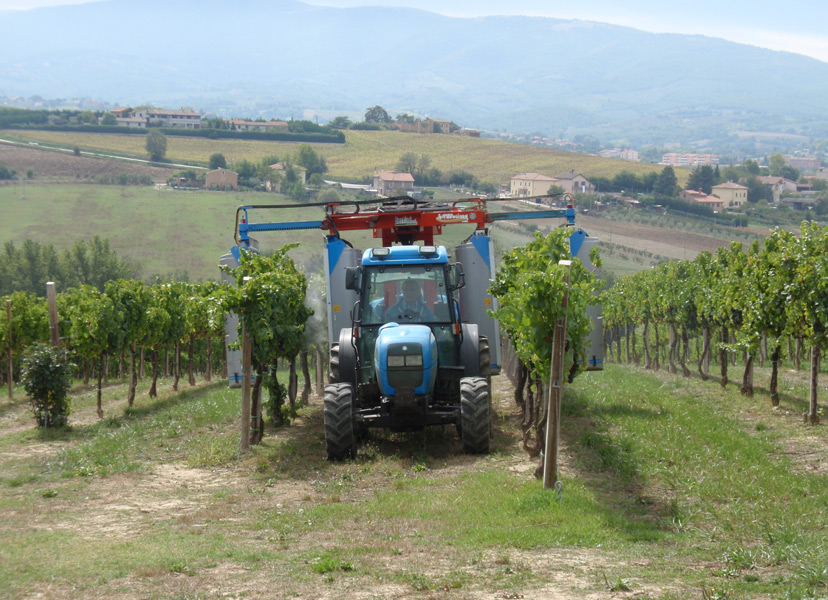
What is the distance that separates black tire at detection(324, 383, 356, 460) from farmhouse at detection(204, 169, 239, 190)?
79455 mm

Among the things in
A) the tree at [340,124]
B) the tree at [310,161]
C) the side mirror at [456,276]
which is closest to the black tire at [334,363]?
the side mirror at [456,276]

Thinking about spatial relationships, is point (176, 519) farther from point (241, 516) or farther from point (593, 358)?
point (593, 358)

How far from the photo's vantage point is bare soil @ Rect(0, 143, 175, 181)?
96.0m

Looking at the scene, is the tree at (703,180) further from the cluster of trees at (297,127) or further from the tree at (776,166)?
the cluster of trees at (297,127)

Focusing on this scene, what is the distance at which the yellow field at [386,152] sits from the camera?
295ft

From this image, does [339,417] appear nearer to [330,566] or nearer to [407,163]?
[330,566]

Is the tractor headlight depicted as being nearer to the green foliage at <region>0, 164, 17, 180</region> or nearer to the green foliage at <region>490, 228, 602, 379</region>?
the green foliage at <region>490, 228, 602, 379</region>

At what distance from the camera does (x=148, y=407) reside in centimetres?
2039

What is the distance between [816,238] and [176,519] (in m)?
12.6

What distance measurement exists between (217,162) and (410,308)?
93.5m

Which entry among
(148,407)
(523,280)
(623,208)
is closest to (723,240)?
(623,208)

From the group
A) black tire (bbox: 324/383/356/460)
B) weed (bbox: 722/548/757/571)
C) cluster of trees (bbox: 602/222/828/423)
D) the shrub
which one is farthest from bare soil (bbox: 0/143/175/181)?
weed (bbox: 722/548/757/571)

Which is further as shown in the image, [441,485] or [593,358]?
[593,358]

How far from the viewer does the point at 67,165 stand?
3910 inches
